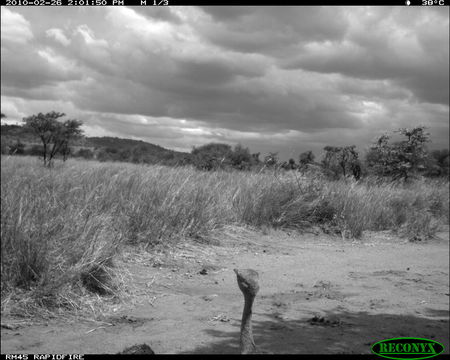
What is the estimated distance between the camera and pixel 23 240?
3840 millimetres

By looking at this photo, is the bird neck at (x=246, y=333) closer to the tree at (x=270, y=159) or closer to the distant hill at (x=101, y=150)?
the distant hill at (x=101, y=150)

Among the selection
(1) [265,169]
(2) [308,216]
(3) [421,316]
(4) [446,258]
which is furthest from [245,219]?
(3) [421,316]

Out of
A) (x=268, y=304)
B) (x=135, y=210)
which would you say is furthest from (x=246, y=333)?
(x=135, y=210)

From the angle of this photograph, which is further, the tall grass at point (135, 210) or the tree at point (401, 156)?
the tree at point (401, 156)

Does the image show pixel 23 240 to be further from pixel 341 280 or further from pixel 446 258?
pixel 446 258

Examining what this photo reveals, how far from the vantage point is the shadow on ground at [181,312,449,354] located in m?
3.31

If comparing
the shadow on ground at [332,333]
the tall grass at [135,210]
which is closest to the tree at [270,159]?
the tall grass at [135,210]

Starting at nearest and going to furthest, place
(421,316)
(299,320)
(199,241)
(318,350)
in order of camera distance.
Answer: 1. (318,350)
2. (299,320)
3. (421,316)
4. (199,241)

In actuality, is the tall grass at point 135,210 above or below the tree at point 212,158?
below

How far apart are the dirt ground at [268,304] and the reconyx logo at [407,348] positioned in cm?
26

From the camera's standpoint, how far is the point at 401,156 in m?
17.1

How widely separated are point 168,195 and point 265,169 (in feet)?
12.0

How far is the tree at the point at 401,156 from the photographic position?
16.8 metres

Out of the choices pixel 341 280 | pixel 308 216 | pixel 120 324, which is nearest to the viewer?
pixel 120 324
